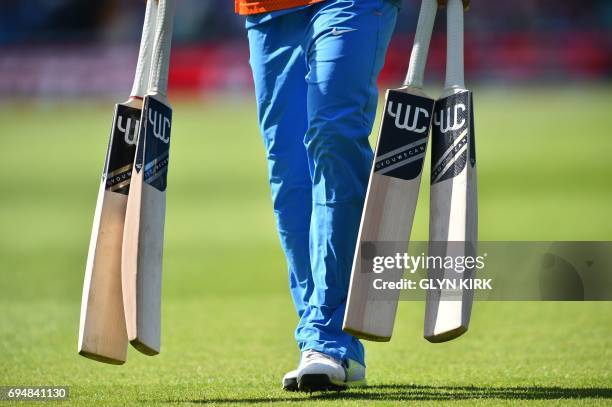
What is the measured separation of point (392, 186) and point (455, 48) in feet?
1.20

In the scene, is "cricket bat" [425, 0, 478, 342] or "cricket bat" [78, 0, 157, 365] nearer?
"cricket bat" [425, 0, 478, 342]

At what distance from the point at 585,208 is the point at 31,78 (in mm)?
13610

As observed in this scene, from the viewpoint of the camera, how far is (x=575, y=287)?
330 cm

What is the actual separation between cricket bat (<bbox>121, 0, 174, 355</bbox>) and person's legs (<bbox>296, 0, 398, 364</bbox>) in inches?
14.0

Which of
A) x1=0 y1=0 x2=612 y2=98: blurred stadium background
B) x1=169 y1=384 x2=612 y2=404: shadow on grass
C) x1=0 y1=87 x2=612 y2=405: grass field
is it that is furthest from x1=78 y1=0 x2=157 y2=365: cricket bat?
x1=0 y1=0 x2=612 y2=98: blurred stadium background

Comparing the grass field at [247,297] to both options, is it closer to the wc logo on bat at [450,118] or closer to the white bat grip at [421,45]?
the wc logo on bat at [450,118]

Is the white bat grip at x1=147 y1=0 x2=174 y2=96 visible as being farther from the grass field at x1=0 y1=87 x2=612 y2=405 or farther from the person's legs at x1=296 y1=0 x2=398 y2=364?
the grass field at x1=0 y1=87 x2=612 y2=405

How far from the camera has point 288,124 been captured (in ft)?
8.91

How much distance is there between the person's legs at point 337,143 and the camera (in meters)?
2.54

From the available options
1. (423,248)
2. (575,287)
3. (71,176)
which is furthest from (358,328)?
A: (71,176)

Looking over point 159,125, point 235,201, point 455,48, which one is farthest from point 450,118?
point 235,201

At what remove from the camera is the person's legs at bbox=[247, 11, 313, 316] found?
2.68 m

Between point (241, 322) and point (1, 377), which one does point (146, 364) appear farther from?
point (241, 322)

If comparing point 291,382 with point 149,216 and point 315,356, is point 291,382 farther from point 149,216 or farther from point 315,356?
point 149,216
